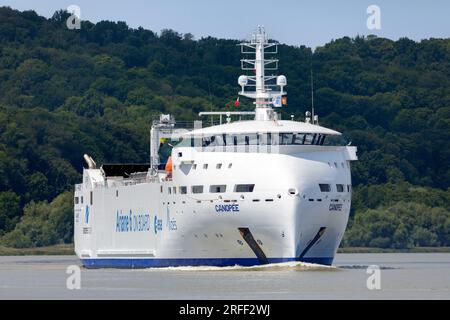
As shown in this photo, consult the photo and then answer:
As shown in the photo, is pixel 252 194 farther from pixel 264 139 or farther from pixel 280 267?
pixel 280 267

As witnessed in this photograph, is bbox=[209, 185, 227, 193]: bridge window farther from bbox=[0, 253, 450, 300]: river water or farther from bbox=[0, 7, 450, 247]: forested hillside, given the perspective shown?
bbox=[0, 7, 450, 247]: forested hillside

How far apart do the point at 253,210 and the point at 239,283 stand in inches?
319

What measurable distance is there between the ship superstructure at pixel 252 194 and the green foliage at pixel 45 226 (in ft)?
169

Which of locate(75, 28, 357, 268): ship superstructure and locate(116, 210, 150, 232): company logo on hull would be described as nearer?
locate(75, 28, 357, 268): ship superstructure

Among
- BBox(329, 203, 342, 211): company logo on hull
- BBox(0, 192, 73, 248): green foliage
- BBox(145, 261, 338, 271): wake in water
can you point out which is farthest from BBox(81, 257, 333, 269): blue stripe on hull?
BBox(0, 192, 73, 248): green foliage

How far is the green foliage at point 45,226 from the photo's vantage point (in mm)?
142500

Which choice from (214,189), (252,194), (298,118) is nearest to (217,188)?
(214,189)

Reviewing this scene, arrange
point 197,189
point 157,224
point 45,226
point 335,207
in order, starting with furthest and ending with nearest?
point 45,226 < point 157,224 < point 197,189 < point 335,207

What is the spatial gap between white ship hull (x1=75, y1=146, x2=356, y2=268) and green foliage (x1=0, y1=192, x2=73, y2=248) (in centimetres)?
5199

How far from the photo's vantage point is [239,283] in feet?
244

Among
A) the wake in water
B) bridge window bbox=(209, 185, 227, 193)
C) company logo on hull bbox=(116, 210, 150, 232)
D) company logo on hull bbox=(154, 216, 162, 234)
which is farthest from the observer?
company logo on hull bbox=(116, 210, 150, 232)

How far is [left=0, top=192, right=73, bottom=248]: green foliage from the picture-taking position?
14250 cm

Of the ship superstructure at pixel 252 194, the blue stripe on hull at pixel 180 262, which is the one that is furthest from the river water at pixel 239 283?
the ship superstructure at pixel 252 194
